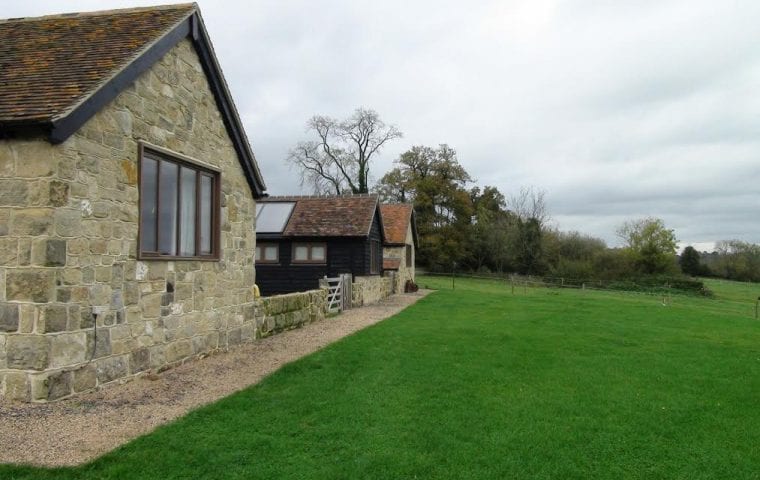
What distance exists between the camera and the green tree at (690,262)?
5869 cm

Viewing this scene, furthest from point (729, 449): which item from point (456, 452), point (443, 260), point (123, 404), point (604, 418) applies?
point (443, 260)

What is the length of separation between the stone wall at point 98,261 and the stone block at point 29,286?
1 cm

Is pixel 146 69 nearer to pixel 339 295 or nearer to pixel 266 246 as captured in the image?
pixel 339 295

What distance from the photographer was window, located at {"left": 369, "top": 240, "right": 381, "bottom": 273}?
26188 mm

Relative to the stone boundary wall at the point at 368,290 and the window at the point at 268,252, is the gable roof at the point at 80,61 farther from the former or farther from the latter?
the window at the point at 268,252

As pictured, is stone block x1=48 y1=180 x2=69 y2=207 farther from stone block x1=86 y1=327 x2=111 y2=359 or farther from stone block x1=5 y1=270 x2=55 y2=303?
stone block x1=86 y1=327 x2=111 y2=359

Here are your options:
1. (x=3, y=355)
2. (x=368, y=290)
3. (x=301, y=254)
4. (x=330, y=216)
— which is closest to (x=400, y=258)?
(x=330, y=216)

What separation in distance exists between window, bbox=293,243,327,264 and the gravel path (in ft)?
47.0

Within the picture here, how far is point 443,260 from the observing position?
169 feet

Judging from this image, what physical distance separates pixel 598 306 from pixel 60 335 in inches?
852

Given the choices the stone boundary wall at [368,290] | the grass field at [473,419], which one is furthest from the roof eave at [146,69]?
the stone boundary wall at [368,290]

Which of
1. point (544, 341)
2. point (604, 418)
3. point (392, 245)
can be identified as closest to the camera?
point (604, 418)

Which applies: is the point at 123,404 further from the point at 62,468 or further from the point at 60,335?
the point at 62,468

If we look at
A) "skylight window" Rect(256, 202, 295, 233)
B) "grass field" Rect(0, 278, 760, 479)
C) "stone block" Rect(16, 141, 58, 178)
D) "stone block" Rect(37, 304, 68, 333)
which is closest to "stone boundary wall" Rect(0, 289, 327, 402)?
"stone block" Rect(37, 304, 68, 333)
